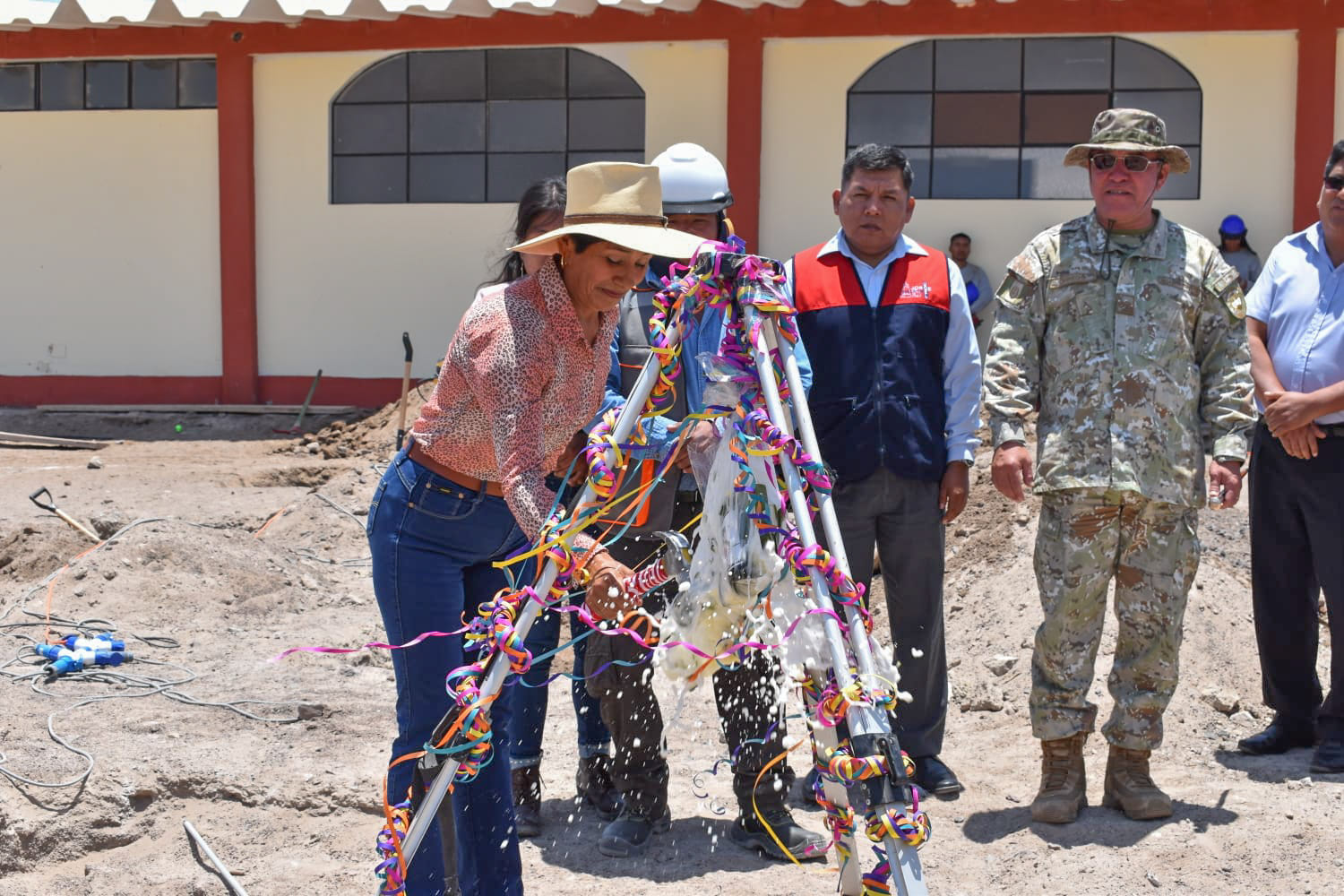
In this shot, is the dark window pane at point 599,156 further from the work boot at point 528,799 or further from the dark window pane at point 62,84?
the work boot at point 528,799

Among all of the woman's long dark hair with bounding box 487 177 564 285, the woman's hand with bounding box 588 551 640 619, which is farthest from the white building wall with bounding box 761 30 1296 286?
the woman's hand with bounding box 588 551 640 619

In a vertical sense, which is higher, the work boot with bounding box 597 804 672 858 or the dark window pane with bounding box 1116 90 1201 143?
the dark window pane with bounding box 1116 90 1201 143

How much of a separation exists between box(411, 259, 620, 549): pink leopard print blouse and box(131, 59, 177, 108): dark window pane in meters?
12.2

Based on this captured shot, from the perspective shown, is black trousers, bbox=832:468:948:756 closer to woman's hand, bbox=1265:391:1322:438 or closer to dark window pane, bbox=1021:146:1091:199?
woman's hand, bbox=1265:391:1322:438

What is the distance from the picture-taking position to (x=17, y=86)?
14.6m

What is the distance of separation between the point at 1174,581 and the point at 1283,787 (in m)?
0.88

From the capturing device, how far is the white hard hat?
4.21 m

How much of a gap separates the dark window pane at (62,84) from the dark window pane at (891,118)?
8.00 metres

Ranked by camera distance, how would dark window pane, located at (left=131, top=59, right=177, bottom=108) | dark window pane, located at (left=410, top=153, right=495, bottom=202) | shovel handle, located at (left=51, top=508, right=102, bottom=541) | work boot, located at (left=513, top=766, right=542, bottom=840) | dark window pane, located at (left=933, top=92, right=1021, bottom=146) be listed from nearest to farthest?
work boot, located at (left=513, top=766, right=542, bottom=840)
shovel handle, located at (left=51, top=508, right=102, bottom=541)
dark window pane, located at (left=933, top=92, right=1021, bottom=146)
dark window pane, located at (left=410, top=153, right=495, bottom=202)
dark window pane, located at (left=131, top=59, right=177, bottom=108)

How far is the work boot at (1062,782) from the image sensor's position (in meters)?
4.19

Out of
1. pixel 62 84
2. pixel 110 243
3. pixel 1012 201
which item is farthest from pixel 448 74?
pixel 1012 201

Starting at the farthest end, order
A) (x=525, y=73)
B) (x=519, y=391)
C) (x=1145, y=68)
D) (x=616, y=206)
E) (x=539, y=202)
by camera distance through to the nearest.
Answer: (x=525, y=73) → (x=1145, y=68) → (x=539, y=202) → (x=616, y=206) → (x=519, y=391)

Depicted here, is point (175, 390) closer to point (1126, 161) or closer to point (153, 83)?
point (153, 83)

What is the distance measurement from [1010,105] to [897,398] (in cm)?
862
